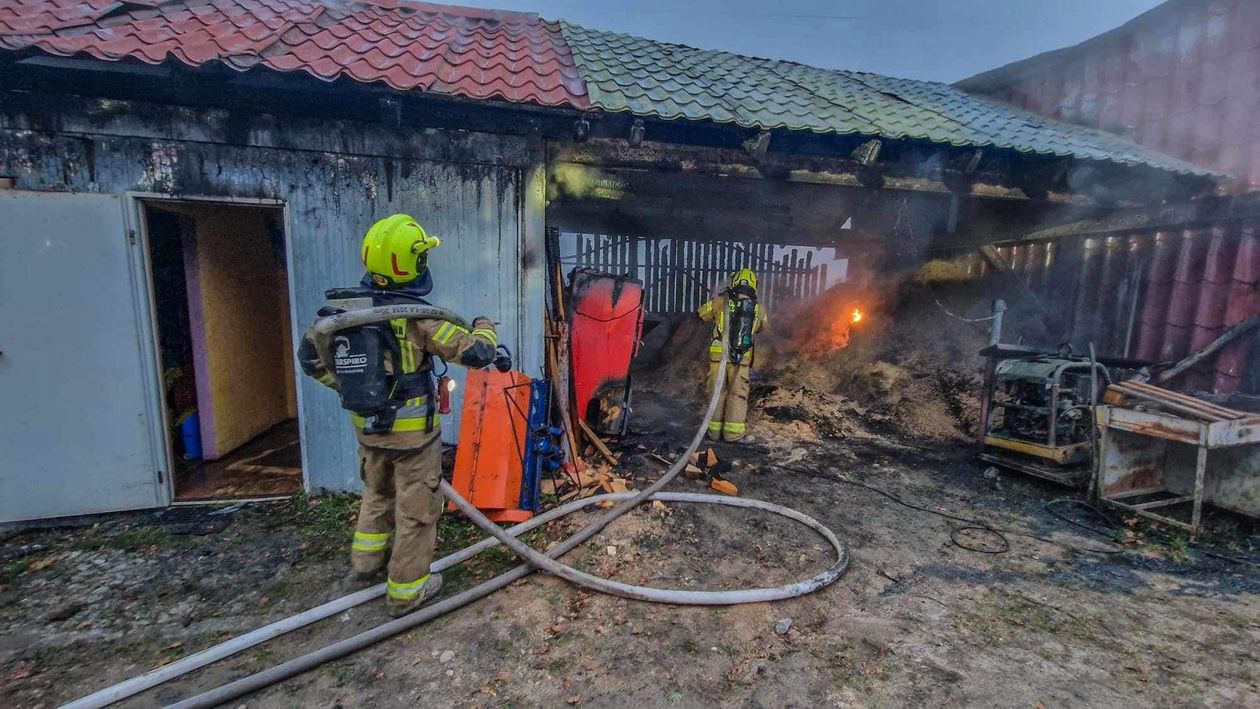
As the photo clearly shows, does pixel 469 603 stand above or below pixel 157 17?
below

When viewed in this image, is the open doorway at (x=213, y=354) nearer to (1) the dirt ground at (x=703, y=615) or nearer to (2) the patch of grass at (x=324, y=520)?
(2) the patch of grass at (x=324, y=520)

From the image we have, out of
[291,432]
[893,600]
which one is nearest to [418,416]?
[893,600]

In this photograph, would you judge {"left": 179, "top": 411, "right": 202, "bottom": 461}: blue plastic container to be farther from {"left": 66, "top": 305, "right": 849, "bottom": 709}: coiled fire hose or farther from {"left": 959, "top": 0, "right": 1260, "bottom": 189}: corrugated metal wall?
{"left": 959, "top": 0, "right": 1260, "bottom": 189}: corrugated metal wall

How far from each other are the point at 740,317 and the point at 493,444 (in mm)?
3638

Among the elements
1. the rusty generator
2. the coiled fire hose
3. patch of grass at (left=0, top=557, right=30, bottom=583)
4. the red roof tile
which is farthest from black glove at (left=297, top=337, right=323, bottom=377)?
the rusty generator

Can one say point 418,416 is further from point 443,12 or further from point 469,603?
point 443,12

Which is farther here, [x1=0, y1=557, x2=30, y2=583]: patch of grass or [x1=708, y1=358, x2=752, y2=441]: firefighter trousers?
[x1=708, y1=358, x2=752, y2=441]: firefighter trousers

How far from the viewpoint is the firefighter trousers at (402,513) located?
2.81 m

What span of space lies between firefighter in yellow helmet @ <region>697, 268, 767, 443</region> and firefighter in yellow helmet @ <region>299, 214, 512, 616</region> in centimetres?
390

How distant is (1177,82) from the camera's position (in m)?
6.47

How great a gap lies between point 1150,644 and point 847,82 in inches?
269

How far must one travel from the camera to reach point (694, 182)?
21.1 ft

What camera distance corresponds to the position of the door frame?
3.93m

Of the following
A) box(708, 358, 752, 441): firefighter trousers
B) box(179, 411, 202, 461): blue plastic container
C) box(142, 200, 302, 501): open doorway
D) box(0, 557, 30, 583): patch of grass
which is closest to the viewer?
box(0, 557, 30, 583): patch of grass
